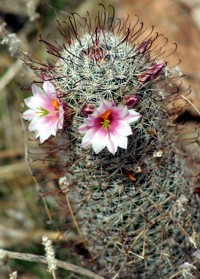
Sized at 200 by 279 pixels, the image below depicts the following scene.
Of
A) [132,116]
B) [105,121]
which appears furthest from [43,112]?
[132,116]

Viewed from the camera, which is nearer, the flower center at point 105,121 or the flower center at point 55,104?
the flower center at point 105,121

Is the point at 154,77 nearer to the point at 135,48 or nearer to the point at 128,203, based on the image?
the point at 135,48

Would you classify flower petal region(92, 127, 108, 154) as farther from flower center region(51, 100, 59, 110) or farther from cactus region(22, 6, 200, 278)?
flower center region(51, 100, 59, 110)

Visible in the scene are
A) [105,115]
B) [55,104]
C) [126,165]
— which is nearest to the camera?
[105,115]

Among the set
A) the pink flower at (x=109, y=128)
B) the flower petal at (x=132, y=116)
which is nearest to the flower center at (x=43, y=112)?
the pink flower at (x=109, y=128)

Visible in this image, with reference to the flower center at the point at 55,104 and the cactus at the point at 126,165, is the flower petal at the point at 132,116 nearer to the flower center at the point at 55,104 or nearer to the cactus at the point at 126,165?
the cactus at the point at 126,165

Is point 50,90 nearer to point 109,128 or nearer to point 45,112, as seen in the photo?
point 45,112

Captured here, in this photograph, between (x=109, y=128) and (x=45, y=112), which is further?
(x=45, y=112)
